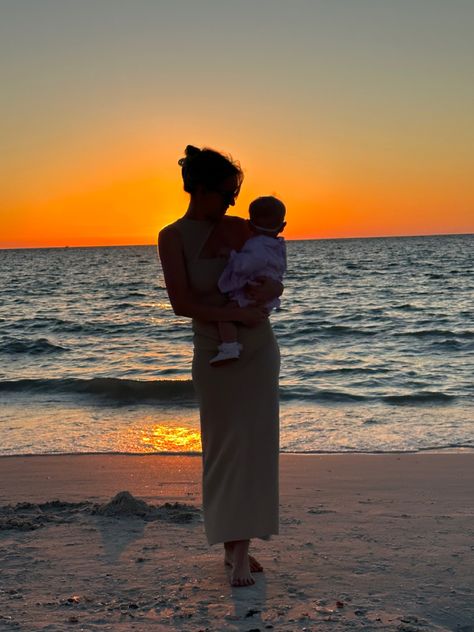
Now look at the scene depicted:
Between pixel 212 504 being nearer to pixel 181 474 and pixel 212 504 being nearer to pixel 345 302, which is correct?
pixel 181 474

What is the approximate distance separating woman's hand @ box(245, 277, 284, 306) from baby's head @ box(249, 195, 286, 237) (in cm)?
20

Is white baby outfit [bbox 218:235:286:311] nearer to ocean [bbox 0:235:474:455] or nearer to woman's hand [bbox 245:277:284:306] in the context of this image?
woman's hand [bbox 245:277:284:306]

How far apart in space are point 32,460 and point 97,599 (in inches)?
131

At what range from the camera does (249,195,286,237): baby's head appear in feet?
11.0

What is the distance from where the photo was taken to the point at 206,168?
332 centimetres

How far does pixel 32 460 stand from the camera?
6.45 meters

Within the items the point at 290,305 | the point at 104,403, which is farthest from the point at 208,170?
the point at 290,305

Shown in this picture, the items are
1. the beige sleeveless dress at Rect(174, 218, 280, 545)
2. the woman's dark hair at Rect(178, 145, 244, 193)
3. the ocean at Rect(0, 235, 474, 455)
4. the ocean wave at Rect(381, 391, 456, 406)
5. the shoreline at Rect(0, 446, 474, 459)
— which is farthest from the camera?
the ocean wave at Rect(381, 391, 456, 406)

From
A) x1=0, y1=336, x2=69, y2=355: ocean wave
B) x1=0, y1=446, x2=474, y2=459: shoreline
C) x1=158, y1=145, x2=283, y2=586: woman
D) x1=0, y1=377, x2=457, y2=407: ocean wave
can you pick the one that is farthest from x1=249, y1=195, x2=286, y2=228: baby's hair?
x1=0, y1=336, x2=69, y2=355: ocean wave

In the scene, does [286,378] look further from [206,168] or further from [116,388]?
[206,168]

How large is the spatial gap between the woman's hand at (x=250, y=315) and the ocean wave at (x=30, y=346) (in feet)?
41.1

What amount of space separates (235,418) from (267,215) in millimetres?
899

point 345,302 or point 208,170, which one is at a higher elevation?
point 208,170

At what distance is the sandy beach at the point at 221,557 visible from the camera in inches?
123
